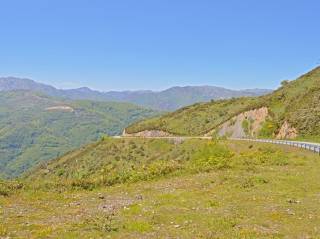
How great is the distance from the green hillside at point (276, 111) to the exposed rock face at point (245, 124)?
192cm

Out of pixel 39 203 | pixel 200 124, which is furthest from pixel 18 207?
pixel 200 124

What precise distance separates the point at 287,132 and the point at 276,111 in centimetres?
2047

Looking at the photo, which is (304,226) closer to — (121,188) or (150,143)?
(121,188)

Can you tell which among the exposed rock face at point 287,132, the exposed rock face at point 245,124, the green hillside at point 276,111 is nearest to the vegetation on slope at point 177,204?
the exposed rock face at point 287,132

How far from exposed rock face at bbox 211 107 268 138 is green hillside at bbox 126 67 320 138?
1.92 metres

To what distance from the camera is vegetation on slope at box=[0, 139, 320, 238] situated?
17844mm

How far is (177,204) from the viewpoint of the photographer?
2325cm

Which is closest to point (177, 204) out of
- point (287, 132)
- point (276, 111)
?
point (287, 132)

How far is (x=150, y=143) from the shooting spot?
346 ft

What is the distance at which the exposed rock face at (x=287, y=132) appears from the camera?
80875 mm

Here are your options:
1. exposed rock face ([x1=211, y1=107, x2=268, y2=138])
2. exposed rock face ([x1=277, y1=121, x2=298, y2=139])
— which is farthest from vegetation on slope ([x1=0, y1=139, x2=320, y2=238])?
exposed rock face ([x1=211, y1=107, x2=268, y2=138])

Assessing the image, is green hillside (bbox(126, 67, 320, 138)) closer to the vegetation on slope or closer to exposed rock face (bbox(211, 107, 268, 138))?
exposed rock face (bbox(211, 107, 268, 138))

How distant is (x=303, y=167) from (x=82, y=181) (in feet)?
63.8

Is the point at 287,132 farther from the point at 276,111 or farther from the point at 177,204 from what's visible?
the point at 177,204
